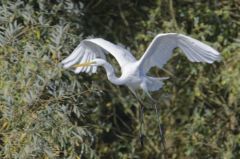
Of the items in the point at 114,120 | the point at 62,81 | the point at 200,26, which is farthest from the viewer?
the point at 114,120

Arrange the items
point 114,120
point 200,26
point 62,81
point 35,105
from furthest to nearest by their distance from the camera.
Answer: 1. point 114,120
2. point 200,26
3. point 62,81
4. point 35,105

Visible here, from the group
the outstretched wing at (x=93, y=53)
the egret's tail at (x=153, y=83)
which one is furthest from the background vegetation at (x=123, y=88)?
the egret's tail at (x=153, y=83)

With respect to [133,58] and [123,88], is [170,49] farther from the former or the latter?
[123,88]

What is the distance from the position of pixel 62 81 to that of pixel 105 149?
1.57m

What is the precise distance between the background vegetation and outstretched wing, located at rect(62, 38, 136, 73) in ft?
0.30

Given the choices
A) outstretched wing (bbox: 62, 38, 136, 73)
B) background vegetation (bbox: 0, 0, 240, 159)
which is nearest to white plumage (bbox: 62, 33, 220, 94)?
outstretched wing (bbox: 62, 38, 136, 73)

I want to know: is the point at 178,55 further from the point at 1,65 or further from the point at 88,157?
the point at 1,65

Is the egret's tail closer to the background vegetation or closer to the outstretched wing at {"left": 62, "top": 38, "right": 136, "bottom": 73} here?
the outstretched wing at {"left": 62, "top": 38, "right": 136, "bottom": 73}

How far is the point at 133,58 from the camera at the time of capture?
530cm

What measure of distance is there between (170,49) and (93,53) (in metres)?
0.48

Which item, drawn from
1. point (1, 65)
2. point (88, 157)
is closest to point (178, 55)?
point (88, 157)

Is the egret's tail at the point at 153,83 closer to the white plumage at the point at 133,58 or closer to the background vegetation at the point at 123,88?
the white plumage at the point at 133,58

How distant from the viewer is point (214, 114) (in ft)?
22.1

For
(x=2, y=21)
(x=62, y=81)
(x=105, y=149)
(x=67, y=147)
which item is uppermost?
(x=2, y=21)
